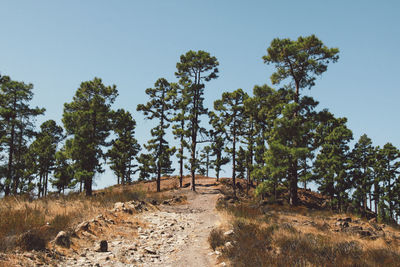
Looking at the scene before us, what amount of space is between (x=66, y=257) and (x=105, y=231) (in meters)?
2.51

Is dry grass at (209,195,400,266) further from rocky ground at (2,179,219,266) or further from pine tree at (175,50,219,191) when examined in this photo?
pine tree at (175,50,219,191)

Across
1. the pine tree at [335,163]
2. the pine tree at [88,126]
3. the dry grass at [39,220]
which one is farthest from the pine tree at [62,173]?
the pine tree at [335,163]

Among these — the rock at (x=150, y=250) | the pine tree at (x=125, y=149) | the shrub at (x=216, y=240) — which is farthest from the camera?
the pine tree at (x=125, y=149)

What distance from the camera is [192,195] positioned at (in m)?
28.1

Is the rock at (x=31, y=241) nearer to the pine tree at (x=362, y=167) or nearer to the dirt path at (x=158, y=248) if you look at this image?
the dirt path at (x=158, y=248)

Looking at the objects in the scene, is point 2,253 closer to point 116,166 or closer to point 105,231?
point 105,231

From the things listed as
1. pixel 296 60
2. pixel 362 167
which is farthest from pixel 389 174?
pixel 296 60

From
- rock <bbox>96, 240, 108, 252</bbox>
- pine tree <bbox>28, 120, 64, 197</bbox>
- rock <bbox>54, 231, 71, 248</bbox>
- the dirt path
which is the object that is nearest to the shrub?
the dirt path

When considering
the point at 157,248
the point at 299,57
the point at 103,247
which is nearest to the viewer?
the point at 103,247

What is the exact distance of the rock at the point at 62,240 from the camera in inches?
284

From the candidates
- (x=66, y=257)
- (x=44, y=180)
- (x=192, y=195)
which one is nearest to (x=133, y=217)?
(x=66, y=257)

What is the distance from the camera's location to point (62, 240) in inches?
286

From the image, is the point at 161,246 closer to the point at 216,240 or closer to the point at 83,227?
the point at 216,240

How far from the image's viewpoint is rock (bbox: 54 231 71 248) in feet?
23.6
